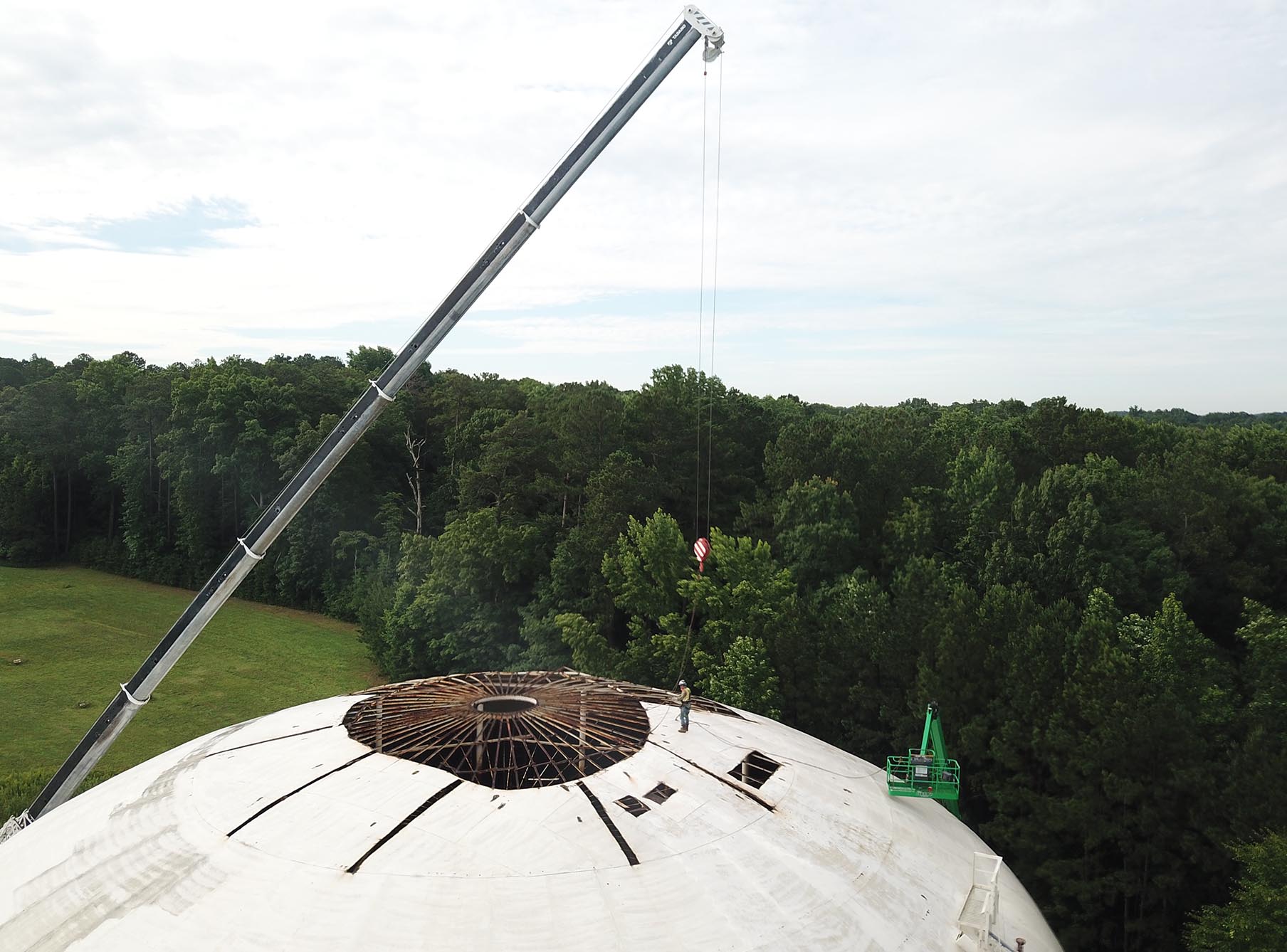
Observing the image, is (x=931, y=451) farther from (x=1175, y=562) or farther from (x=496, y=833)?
Answer: (x=496, y=833)

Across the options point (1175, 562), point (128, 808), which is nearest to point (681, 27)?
point (128, 808)

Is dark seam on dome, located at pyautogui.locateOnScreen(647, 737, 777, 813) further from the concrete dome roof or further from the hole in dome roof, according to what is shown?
the hole in dome roof

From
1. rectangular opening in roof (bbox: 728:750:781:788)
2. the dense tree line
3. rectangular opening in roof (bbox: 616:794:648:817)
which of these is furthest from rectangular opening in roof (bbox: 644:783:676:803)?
the dense tree line

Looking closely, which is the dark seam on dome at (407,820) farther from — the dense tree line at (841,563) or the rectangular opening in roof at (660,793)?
the dense tree line at (841,563)

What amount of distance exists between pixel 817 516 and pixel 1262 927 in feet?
88.7

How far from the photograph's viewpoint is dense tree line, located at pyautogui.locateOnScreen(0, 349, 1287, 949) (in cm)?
2741

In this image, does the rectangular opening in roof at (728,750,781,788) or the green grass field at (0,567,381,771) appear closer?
the rectangular opening in roof at (728,750,781,788)

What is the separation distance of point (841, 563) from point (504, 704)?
29.0m

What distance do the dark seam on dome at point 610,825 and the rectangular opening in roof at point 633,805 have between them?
16.4 inches

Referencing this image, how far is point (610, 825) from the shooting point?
15.9 metres

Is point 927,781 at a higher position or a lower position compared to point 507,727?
lower

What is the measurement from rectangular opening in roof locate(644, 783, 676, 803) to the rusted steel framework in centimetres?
119

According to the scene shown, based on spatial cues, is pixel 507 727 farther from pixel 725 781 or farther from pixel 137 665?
pixel 137 665

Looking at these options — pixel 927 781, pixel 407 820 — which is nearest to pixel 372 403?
pixel 407 820
